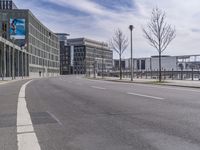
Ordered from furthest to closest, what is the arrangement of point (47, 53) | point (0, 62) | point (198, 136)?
point (47, 53)
point (0, 62)
point (198, 136)

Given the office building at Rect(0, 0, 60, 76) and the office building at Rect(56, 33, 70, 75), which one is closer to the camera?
the office building at Rect(0, 0, 60, 76)

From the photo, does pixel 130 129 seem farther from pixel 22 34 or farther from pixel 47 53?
pixel 47 53

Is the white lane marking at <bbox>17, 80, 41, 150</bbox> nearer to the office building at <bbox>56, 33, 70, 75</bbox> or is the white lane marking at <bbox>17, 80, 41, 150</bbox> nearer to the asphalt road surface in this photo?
the asphalt road surface

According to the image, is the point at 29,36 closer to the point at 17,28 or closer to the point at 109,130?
the point at 17,28

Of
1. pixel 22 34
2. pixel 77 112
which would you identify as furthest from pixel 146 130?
pixel 22 34

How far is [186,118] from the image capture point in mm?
8094

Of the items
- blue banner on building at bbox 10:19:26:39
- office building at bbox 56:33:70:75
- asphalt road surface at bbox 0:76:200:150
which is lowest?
asphalt road surface at bbox 0:76:200:150

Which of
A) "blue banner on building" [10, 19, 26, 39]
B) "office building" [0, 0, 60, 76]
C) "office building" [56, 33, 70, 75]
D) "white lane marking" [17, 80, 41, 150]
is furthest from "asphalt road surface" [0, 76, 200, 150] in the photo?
"office building" [56, 33, 70, 75]

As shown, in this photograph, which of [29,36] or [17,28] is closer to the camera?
[17,28]

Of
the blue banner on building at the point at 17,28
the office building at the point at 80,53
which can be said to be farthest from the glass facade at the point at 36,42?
the office building at the point at 80,53

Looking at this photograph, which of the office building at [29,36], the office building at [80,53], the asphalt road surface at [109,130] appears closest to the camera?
the asphalt road surface at [109,130]

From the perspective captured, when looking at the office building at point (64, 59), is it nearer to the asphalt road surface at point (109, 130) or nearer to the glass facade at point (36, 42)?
the glass facade at point (36, 42)

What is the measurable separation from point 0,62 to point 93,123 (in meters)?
74.6

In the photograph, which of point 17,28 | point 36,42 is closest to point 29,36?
point 17,28
